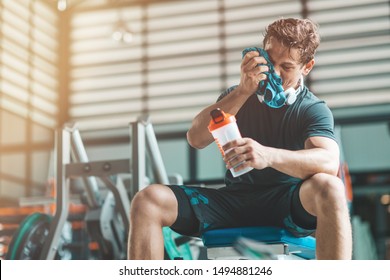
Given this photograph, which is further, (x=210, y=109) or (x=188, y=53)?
(x=188, y=53)

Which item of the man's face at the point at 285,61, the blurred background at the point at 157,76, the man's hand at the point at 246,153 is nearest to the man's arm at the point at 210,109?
the man's face at the point at 285,61

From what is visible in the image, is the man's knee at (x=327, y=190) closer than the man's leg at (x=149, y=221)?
Yes

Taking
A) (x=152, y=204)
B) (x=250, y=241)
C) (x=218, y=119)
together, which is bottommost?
(x=250, y=241)

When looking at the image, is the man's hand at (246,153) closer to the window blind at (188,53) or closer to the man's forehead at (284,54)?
the man's forehead at (284,54)

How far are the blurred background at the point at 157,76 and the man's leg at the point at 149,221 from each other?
84 centimetres

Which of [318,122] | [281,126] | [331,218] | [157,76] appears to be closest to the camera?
[331,218]

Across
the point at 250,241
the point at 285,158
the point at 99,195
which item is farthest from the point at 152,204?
the point at 99,195

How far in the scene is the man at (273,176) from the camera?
1.67 m

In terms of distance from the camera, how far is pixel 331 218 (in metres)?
1.62

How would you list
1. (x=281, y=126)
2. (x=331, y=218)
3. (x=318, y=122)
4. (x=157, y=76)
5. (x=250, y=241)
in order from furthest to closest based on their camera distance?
(x=157, y=76), (x=281, y=126), (x=318, y=122), (x=250, y=241), (x=331, y=218)

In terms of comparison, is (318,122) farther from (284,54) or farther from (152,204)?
(152,204)

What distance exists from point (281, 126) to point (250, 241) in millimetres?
443
